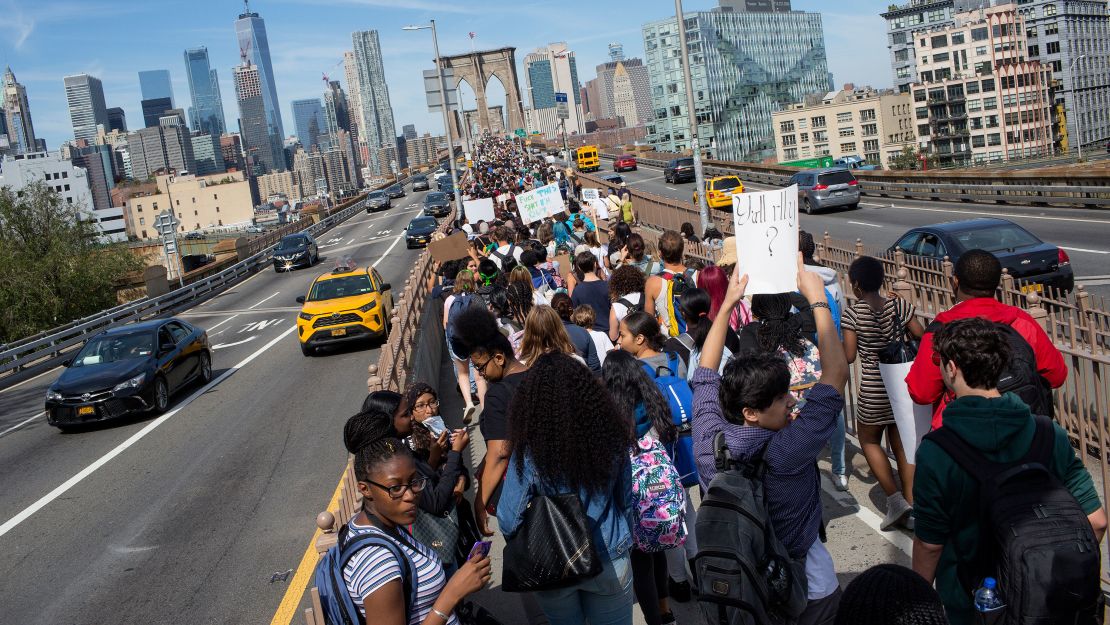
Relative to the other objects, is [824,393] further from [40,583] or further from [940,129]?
[940,129]

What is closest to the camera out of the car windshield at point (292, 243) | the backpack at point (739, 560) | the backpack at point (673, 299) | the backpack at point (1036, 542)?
the backpack at point (1036, 542)

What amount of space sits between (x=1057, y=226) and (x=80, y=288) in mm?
40666

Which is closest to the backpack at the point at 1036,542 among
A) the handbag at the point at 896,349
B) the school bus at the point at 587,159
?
the handbag at the point at 896,349

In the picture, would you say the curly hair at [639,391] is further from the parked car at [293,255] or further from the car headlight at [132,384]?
the parked car at [293,255]

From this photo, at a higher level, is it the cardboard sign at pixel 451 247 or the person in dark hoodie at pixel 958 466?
the cardboard sign at pixel 451 247

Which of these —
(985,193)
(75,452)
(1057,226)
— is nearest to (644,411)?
(75,452)

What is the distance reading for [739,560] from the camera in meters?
3.28

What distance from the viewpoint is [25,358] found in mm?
23938

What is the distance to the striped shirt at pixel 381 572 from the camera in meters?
3.45

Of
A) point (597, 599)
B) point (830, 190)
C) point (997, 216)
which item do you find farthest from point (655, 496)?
point (830, 190)

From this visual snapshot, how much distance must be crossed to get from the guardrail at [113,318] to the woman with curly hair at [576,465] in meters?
22.5

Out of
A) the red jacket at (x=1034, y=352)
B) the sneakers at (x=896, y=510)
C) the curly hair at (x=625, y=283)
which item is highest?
the curly hair at (x=625, y=283)

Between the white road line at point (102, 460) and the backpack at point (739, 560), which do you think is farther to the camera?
the white road line at point (102, 460)

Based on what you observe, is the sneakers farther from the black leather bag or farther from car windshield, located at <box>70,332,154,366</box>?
car windshield, located at <box>70,332,154,366</box>
